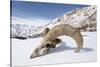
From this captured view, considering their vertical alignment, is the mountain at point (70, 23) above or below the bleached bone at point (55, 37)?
above

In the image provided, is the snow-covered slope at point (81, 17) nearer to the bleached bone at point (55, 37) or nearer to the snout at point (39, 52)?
the bleached bone at point (55, 37)

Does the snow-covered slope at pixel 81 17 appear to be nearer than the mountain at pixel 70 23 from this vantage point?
No

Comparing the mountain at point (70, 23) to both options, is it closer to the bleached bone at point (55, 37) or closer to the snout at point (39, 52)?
the bleached bone at point (55, 37)

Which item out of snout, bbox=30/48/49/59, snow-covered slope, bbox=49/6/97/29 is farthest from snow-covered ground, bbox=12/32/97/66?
A: snow-covered slope, bbox=49/6/97/29

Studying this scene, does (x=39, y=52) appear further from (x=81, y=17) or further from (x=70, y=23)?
(x=81, y=17)

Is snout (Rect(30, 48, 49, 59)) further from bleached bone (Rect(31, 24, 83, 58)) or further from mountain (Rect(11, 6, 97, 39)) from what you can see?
mountain (Rect(11, 6, 97, 39))

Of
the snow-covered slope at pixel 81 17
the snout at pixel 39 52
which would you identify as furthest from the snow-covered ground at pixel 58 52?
the snow-covered slope at pixel 81 17

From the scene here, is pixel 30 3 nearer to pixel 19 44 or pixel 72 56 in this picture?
pixel 19 44
